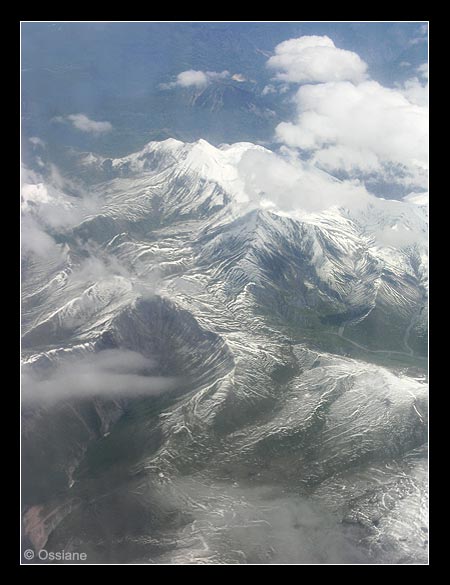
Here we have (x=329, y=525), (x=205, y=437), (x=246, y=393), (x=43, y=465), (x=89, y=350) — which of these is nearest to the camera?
(x=329, y=525)

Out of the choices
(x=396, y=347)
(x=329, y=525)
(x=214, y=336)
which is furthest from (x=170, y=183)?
(x=329, y=525)

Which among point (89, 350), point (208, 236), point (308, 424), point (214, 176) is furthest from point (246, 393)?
point (214, 176)

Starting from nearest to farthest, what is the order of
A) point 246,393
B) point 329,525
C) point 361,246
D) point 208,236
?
point 329,525 < point 246,393 < point 208,236 < point 361,246

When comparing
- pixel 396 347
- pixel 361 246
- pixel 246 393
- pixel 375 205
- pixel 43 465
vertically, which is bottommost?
pixel 43 465

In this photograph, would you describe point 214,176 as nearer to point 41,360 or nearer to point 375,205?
point 375,205

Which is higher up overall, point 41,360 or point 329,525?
point 41,360

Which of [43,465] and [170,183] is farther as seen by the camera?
[170,183]
